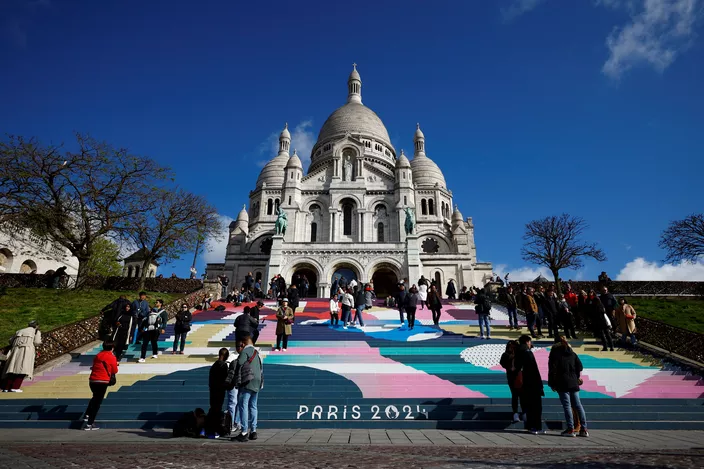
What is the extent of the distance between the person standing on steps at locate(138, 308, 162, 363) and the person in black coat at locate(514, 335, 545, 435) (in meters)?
9.32

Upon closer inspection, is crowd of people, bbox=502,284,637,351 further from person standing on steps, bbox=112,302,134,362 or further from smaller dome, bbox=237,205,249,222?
smaller dome, bbox=237,205,249,222

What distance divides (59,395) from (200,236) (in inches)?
778

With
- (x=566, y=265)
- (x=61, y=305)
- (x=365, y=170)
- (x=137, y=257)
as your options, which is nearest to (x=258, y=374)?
(x=61, y=305)

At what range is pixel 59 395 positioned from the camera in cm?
883

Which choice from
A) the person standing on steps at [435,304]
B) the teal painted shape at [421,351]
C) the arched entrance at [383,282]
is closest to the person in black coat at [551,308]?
the teal painted shape at [421,351]

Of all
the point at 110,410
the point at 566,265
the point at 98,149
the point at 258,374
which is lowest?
A: the point at 110,410

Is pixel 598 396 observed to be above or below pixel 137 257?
below

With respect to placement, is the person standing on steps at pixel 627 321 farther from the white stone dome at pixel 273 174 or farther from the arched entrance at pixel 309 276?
the white stone dome at pixel 273 174

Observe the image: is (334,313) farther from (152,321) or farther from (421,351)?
(152,321)

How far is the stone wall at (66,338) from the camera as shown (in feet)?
34.9

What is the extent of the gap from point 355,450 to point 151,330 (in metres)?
8.18

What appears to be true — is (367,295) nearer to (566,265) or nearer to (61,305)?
(61,305)

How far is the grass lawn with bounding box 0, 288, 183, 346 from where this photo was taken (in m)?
15.2

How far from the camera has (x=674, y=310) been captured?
19.8m
